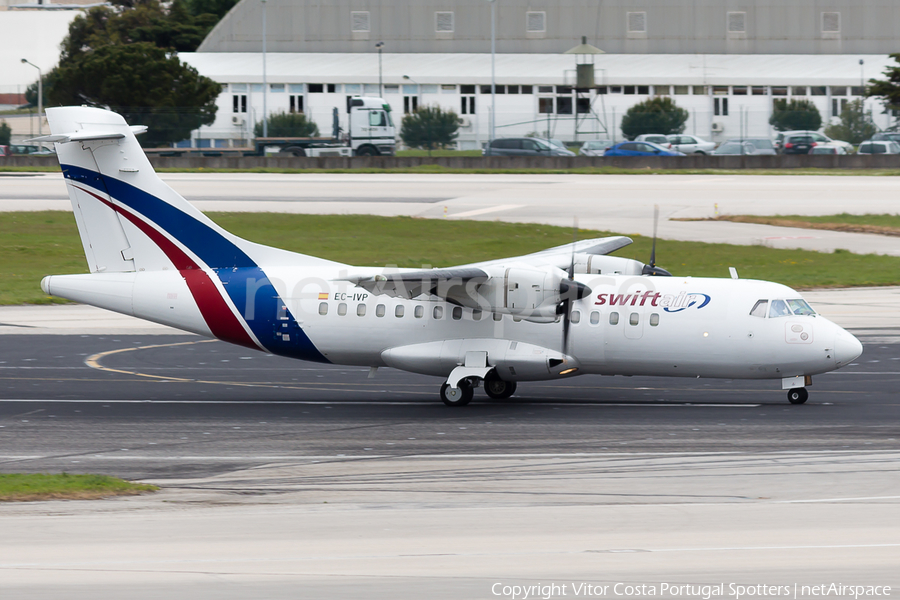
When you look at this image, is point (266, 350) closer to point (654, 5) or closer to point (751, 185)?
point (751, 185)

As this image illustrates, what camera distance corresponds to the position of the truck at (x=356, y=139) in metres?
77.8

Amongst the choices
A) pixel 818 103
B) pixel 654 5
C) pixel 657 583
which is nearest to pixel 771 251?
pixel 657 583

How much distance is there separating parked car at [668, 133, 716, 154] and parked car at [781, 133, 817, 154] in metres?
5.40

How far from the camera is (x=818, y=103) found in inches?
3511

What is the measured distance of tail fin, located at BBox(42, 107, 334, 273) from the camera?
76.0ft

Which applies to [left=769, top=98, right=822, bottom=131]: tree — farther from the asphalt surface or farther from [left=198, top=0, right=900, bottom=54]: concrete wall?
the asphalt surface

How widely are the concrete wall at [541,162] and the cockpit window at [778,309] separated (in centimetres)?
5239

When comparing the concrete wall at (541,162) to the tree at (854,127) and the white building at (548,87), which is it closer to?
the tree at (854,127)

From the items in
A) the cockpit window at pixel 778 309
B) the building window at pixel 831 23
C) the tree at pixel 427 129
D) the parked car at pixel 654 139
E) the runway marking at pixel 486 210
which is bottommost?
the cockpit window at pixel 778 309

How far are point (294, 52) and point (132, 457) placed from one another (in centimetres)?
8641

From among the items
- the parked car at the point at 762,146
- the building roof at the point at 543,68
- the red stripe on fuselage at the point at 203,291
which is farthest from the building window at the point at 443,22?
the red stripe on fuselage at the point at 203,291

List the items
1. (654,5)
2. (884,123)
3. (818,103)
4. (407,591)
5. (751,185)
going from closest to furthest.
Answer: (407,591) < (751,185) < (884,123) < (818,103) < (654,5)

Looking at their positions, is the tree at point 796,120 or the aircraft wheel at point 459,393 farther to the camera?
the tree at point 796,120

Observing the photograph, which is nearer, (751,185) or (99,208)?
(99,208)
